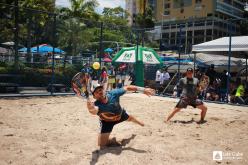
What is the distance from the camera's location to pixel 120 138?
6531 mm

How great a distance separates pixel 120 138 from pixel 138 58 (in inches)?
388

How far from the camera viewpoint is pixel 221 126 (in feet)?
26.3

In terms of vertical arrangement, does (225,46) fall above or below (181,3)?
below

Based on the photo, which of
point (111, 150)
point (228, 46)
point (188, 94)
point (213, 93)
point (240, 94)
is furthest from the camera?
point (213, 93)

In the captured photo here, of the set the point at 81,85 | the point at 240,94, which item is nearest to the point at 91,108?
the point at 81,85

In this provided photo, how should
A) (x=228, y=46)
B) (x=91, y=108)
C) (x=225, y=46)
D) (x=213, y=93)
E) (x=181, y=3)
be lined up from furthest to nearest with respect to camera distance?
(x=181, y=3)
(x=213, y=93)
(x=225, y=46)
(x=228, y=46)
(x=91, y=108)

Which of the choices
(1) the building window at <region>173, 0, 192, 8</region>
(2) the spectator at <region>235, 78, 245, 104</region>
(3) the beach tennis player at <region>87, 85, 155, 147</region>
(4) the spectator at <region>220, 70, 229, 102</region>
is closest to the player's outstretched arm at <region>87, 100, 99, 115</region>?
(3) the beach tennis player at <region>87, 85, 155, 147</region>

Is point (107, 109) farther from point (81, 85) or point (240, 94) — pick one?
point (240, 94)

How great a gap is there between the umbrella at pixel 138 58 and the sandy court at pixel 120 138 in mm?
6241

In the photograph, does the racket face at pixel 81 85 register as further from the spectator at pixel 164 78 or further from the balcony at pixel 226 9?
→ the balcony at pixel 226 9

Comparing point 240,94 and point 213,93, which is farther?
point 213,93

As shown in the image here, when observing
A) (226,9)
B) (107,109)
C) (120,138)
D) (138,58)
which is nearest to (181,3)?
(226,9)

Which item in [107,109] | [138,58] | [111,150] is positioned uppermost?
[138,58]

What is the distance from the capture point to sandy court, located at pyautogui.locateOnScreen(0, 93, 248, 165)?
5234 mm
